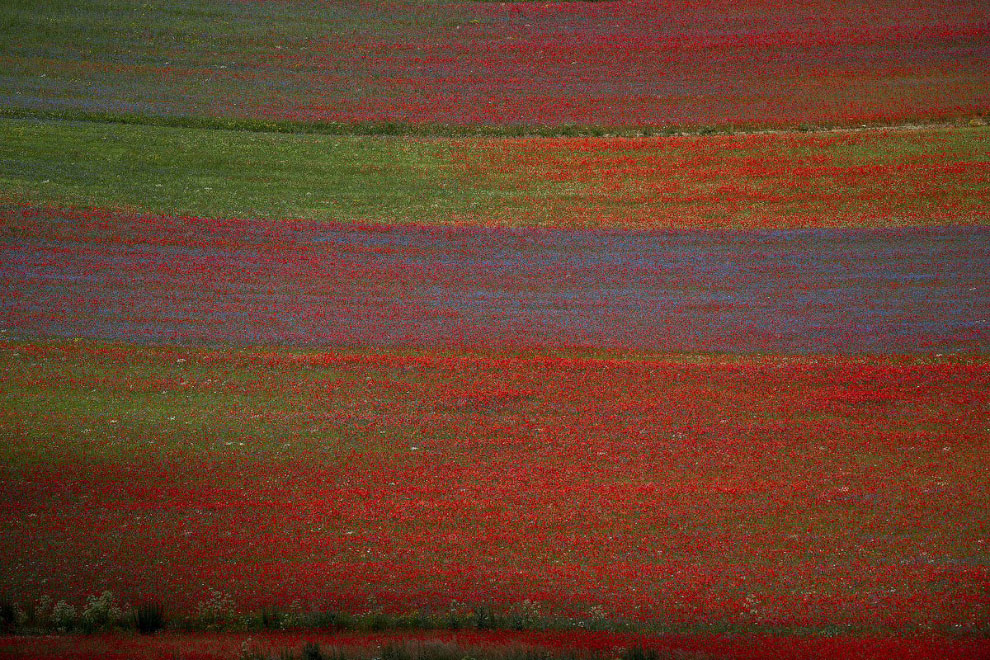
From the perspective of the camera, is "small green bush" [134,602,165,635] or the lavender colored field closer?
"small green bush" [134,602,165,635]

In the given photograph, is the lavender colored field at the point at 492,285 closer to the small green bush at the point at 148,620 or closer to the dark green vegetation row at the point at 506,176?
the dark green vegetation row at the point at 506,176

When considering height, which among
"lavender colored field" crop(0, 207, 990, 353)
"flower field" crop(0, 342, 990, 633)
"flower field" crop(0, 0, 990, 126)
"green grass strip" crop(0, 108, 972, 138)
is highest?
"flower field" crop(0, 0, 990, 126)

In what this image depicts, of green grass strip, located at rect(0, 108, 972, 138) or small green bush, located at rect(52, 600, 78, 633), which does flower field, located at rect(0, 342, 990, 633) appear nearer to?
small green bush, located at rect(52, 600, 78, 633)

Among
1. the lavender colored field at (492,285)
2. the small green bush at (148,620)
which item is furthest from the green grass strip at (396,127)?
the small green bush at (148,620)

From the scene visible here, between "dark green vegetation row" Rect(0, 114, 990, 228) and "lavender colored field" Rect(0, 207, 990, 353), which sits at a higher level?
"dark green vegetation row" Rect(0, 114, 990, 228)

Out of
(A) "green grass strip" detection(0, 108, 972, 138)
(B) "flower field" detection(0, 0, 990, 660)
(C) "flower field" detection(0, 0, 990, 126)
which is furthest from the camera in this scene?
(C) "flower field" detection(0, 0, 990, 126)

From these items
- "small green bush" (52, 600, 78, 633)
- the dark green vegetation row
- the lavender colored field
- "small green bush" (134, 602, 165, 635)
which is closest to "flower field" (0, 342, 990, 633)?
"small green bush" (134, 602, 165, 635)
